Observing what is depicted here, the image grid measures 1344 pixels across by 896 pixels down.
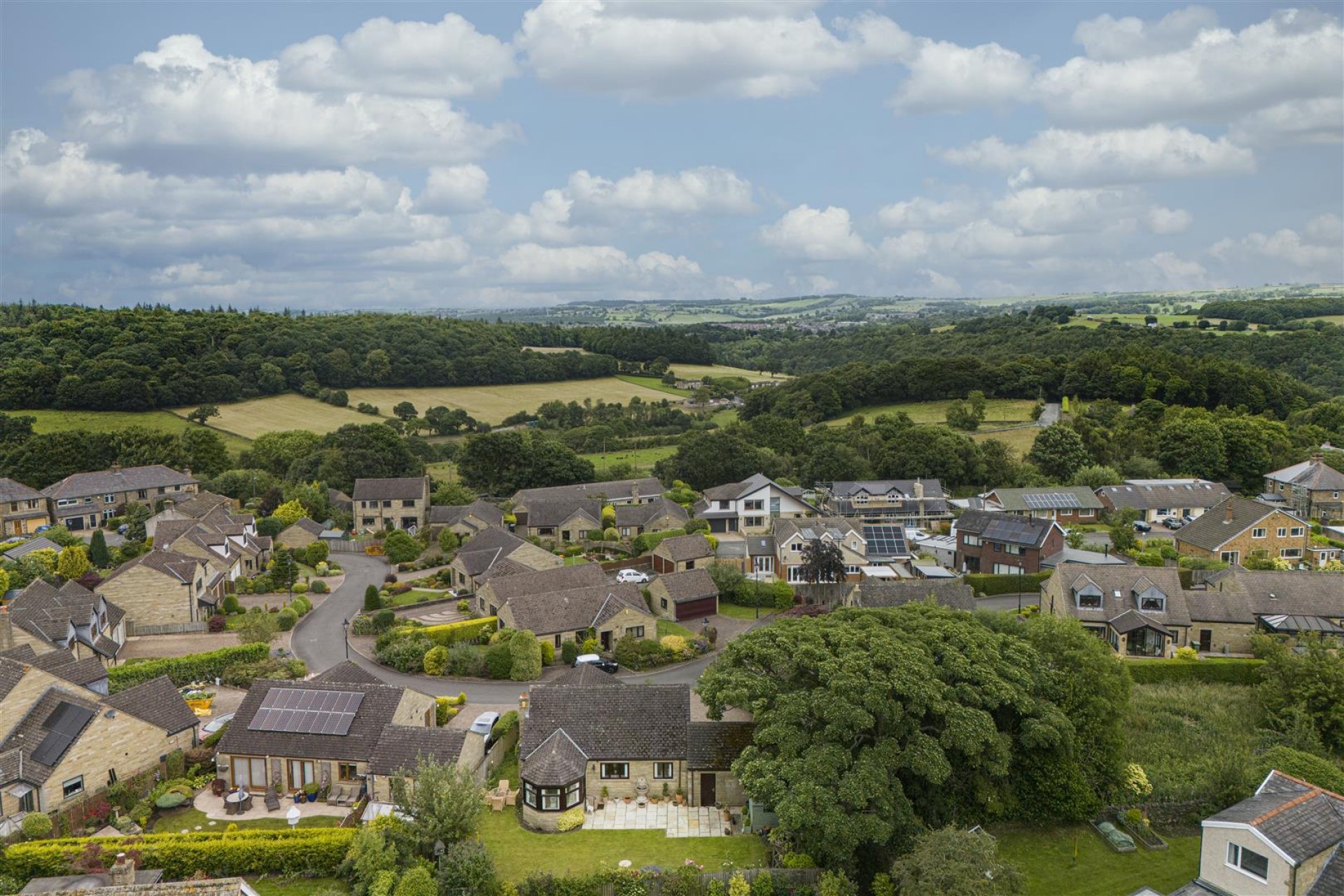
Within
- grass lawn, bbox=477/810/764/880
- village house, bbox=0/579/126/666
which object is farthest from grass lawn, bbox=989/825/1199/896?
village house, bbox=0/579/126/666

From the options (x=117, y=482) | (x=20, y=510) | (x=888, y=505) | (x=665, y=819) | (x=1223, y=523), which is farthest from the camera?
(x=117, y=482)

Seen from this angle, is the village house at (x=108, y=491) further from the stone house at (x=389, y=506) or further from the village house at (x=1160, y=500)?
the village house at (x=1160, y=500)

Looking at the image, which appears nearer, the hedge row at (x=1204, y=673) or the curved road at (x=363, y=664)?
the curved road at (x=363, y=664)

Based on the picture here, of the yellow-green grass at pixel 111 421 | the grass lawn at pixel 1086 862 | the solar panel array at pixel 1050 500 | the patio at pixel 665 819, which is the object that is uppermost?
the yellow-green grass at pixel 111 421

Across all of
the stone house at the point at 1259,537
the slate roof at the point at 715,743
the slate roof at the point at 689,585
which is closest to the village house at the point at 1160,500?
the stone house at the point at 1259,537

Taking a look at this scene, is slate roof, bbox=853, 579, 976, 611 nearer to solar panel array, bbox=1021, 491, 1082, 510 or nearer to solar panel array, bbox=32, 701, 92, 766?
solar panel array, bbox=1021, 491, 1082, 510

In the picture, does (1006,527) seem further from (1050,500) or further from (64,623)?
(64,623)

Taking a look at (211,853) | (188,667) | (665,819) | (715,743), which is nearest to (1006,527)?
(715,743)
